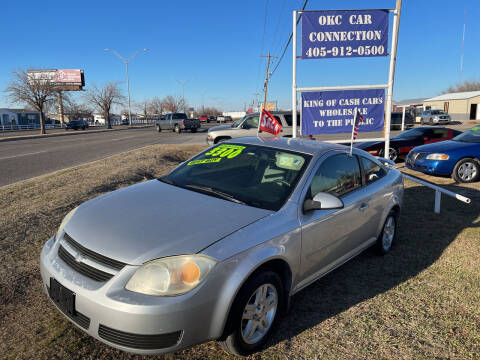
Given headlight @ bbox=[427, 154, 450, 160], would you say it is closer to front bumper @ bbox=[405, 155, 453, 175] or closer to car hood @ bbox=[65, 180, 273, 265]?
front bumper @ bbox=[405, 155, 453, 175]

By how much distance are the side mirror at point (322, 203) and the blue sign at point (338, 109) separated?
591 centimetres

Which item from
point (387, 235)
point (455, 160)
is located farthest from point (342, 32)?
point (387, 235)

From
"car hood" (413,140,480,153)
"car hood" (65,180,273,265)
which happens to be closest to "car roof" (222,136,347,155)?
"car hood" (65,180,273,265)

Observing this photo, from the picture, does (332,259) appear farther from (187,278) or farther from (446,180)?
(446,180)

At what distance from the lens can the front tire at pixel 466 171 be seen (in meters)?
8.24

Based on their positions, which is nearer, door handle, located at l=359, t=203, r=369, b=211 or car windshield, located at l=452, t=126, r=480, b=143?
door handle, located at l=359, t=203, r=369, b=211

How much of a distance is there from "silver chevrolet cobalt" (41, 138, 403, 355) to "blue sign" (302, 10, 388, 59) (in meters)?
5.28

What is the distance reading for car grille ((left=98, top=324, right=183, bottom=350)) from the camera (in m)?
1.97

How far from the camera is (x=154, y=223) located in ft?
7.93

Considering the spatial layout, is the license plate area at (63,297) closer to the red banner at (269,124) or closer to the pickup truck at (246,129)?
the red banner at (269,124)

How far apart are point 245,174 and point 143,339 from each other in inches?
69.4

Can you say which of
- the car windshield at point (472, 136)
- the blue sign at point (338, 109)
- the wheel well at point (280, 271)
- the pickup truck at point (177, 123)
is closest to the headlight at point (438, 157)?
the car windshield at point (472, 136)

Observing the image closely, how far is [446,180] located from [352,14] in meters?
4.85

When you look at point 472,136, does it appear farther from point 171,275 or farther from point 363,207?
point 171,275
